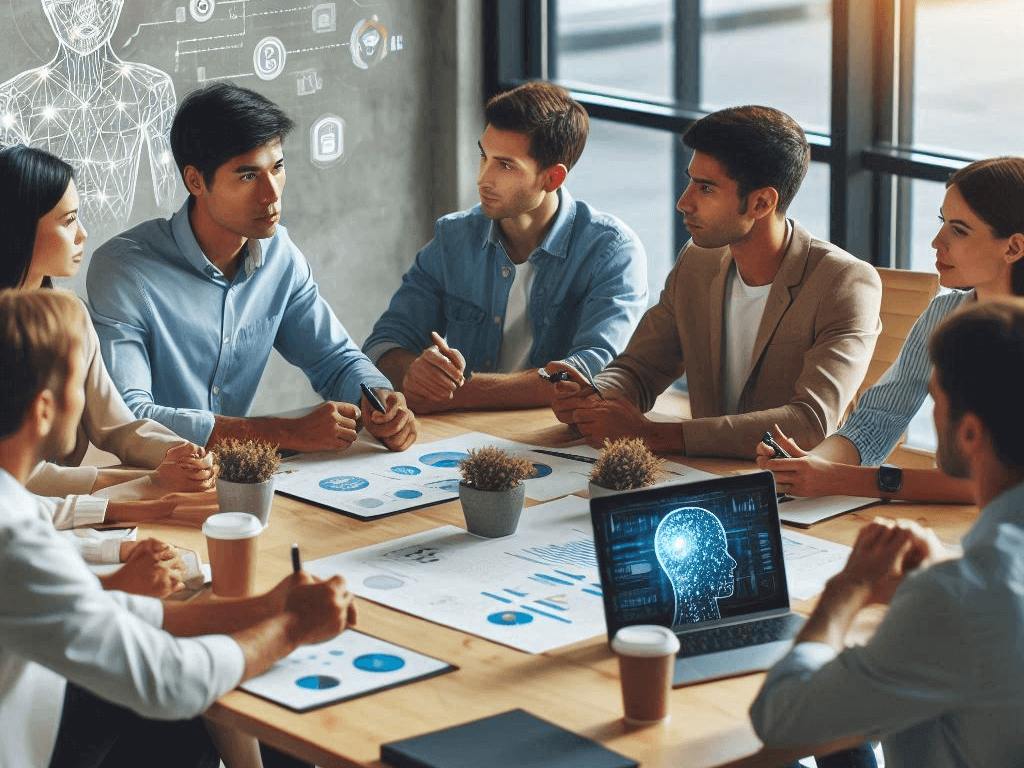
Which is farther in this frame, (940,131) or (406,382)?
(940,131)

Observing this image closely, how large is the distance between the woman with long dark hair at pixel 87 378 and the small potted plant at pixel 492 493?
515 mm

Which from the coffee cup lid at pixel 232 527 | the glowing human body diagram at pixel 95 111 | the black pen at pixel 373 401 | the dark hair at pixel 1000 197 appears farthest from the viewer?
the glowing human body diagram at pixel 95 111

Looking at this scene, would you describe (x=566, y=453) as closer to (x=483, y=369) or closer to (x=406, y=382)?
(x=406, y=382)

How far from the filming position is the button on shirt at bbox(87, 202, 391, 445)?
3.16 metres

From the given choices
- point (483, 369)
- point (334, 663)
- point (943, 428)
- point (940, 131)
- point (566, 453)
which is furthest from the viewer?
point (940, 131)

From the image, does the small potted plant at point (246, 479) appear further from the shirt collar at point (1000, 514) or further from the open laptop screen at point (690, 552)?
the shirt collar at point (1000, 514)

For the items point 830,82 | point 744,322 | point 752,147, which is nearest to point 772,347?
point 744,322

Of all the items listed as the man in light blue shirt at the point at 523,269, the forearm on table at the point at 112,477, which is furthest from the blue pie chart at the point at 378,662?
the man in light blue shirt at the point at 523,269

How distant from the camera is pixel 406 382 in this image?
3.25 metres

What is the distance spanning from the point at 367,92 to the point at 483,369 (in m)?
1.98

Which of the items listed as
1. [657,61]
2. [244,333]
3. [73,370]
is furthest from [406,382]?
[657,61]

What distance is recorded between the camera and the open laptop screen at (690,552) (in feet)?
6.54

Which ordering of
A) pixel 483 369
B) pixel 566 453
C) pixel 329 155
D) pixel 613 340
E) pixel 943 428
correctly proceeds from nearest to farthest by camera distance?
pixel 943 428, pixel 566 453, pixel 613 340, pixel 483 369, pixel 329 155

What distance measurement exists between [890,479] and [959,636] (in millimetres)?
1079
